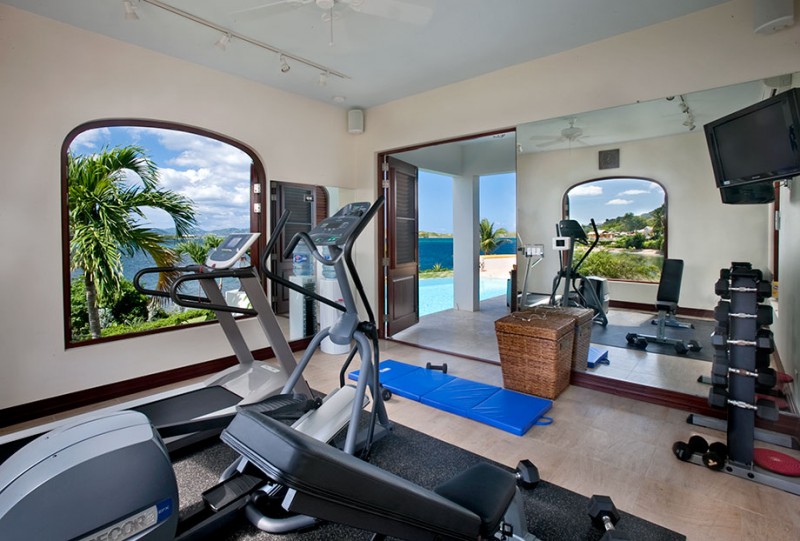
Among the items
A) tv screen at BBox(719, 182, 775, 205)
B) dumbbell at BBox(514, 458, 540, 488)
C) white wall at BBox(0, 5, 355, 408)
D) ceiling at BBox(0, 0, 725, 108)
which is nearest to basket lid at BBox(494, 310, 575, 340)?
dumbbell at BBox(514, 458, 540, 488)

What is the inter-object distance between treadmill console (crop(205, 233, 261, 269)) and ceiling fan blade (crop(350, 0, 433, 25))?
1831mm

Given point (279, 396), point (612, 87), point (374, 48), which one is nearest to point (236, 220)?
point (374, 48)

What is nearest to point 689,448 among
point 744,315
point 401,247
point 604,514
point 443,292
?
point 744,315

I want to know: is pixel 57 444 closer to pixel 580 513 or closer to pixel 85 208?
pixel 580 513

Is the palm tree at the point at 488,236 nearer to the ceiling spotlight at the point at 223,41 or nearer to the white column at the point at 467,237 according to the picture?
the white column at the point at 467,237

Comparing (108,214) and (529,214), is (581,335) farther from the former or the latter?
(108,214)

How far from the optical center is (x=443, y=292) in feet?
38.8

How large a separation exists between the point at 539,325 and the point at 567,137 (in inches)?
71.8

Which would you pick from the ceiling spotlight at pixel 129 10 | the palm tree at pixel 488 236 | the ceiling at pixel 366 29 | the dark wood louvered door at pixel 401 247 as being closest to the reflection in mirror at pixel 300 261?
Result: the dark wood louvered door at pixel 401 247

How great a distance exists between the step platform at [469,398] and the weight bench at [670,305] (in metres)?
1.27

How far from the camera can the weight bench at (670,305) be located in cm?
329

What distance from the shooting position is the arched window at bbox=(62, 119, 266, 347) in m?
3.40

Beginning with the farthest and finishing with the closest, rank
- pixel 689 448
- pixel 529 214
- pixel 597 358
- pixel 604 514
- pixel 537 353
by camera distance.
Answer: pixel 529 214 → pixel 597 358 → pixel 537 353 → pixel 689 448 → pixel 604 514

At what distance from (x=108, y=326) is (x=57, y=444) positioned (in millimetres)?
2967
